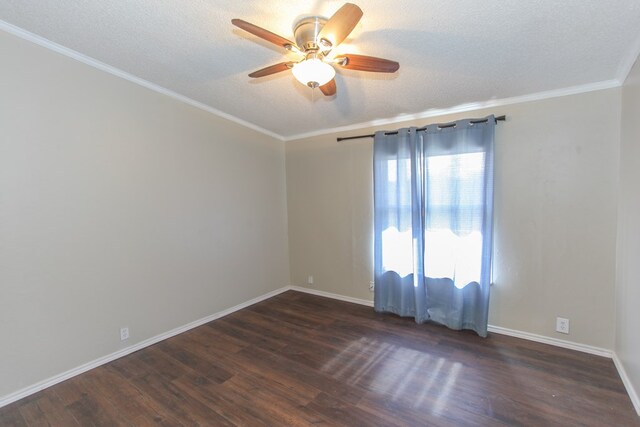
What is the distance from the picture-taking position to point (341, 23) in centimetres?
141

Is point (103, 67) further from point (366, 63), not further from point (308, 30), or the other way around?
point (366, 63)

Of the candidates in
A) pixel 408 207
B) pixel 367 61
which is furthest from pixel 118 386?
pixel 408 207

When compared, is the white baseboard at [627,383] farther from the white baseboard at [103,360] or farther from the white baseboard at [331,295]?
the white baseboard at [103,360]

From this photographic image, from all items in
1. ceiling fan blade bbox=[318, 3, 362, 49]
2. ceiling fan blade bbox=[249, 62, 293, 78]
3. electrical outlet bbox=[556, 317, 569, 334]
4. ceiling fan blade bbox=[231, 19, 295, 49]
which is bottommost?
electrical outlet bbox=[556, 317, 569, 334]

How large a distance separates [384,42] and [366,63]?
1.06 feet

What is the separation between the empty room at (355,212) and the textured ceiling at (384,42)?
0.06 ft

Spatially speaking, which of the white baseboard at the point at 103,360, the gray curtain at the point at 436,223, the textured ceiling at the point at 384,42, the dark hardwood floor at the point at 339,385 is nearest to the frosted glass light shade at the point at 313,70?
the textured ceiling at the point at 384,42

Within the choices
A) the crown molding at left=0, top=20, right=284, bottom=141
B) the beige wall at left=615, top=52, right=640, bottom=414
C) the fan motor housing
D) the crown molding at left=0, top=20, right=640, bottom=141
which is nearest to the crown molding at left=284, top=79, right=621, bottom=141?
the crown molding at left=0, top=20, right=640, bottom=141

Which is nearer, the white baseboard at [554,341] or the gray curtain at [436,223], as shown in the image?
the white baseboard at [554,341]

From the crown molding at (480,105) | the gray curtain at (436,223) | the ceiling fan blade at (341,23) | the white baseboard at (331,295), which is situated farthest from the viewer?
the white baseboard at (331,295)

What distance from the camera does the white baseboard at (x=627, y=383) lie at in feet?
5.86

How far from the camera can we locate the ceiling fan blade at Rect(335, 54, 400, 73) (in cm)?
167

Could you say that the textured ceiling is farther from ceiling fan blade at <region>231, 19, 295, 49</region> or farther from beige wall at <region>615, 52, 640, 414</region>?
beige wall at <region>615, 52, 640, 414</region>

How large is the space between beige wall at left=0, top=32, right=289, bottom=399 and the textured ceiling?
0.38 meters
